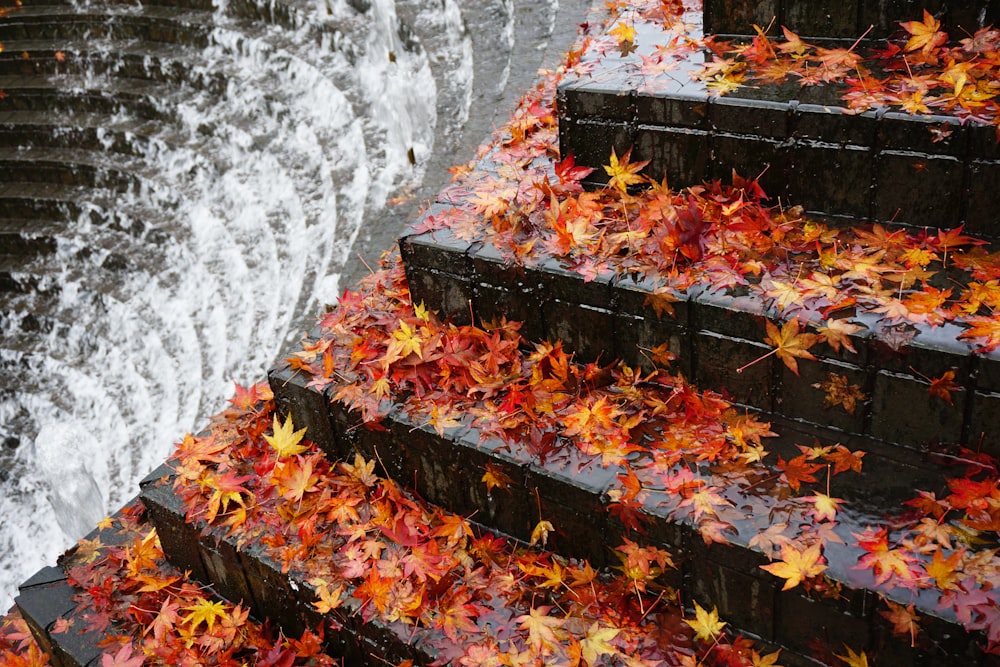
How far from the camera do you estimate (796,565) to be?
2.13 metres

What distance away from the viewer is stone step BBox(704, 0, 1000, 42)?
266cm

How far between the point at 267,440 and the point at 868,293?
2.32 m

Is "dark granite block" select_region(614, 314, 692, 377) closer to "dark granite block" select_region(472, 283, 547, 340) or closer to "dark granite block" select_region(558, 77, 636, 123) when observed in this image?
"dark granite block" select_region(472, 283, 547, 340)

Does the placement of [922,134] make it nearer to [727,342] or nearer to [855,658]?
[727,342]

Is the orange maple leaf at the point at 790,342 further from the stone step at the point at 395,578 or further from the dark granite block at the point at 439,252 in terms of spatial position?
the dark granite block at the point at 439,252

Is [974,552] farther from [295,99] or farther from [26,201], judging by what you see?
[26,201]

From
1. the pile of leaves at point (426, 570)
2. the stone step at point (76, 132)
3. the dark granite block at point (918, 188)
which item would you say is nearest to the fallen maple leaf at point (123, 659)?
the pile of leaves at point (426, 570)

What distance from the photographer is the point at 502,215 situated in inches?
120

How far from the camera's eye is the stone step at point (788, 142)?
2447 mm

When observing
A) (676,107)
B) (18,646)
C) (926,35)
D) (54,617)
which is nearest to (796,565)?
(676,107)

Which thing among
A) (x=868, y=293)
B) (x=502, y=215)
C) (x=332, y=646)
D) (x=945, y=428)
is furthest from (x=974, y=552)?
(x=332, y=646)

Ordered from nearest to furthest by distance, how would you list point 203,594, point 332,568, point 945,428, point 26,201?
1. point 945,428
2. point 332,568
3. point 203,594
4. point 26,201

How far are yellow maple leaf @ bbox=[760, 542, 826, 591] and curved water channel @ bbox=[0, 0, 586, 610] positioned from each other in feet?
10.3

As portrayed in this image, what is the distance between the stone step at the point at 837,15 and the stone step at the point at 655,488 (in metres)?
1.43
